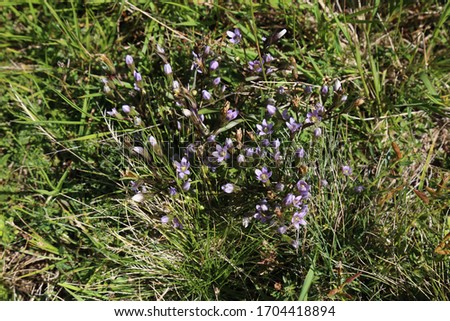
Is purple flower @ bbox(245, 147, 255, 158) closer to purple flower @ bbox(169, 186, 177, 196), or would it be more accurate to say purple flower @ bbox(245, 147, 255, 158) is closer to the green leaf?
the green leaf

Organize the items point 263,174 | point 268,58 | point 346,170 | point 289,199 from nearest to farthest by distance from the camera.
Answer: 1. point 289,199
2. point 263,174
3. point 346,170
4. point 268,58

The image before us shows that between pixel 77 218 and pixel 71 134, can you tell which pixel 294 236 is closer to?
pixel 77 218

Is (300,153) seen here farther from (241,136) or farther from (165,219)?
(165,219)

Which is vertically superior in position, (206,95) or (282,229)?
(206,95)

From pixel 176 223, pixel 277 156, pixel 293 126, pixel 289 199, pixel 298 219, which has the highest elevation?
pixel 293 126

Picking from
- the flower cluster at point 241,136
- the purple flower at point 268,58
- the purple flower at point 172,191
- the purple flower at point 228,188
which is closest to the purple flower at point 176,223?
the flower cluster at point 241,136

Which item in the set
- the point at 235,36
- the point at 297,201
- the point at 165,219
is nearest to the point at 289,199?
the point at 297,201

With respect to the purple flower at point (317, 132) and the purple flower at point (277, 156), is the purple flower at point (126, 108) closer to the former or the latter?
the purple flower at point (277, 156)
